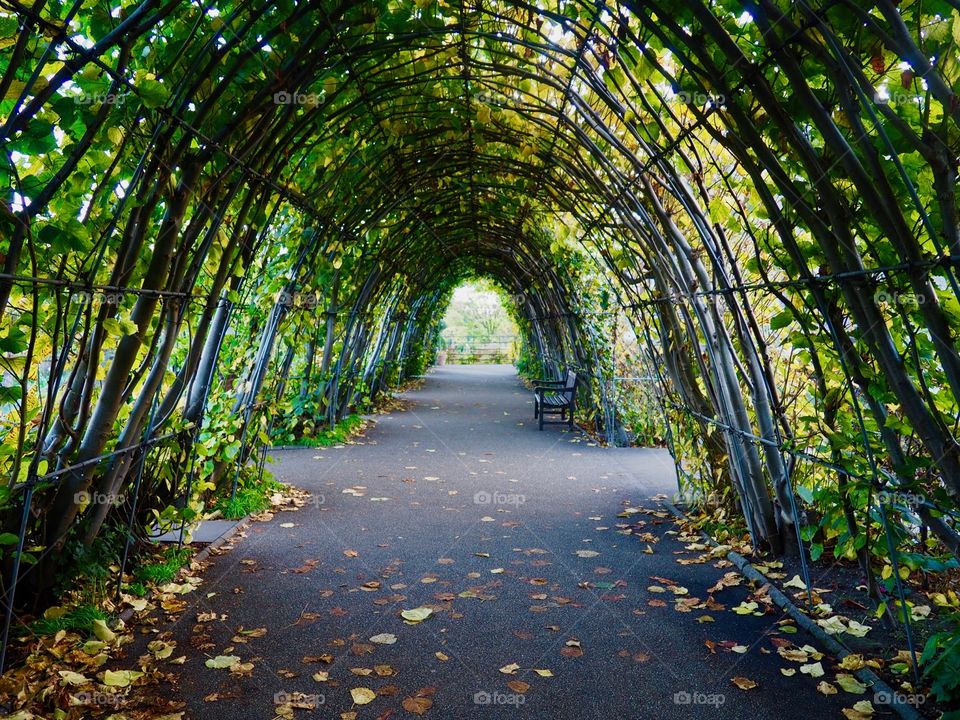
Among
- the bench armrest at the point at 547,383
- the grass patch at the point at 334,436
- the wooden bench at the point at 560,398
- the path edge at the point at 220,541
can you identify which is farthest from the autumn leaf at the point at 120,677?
the bench armrest at the point at 547,383

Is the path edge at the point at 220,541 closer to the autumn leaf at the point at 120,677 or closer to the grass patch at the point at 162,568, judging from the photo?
the grass patch at the point at 162,568

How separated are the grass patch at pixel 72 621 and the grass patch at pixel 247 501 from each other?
7.10ft

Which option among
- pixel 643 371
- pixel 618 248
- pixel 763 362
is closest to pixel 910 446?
pixel 763 362

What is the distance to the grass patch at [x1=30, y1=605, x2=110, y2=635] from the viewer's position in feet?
10.2

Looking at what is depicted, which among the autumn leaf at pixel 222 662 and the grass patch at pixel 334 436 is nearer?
the autumn leaf at pixel 222 662

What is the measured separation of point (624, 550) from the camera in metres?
4.93

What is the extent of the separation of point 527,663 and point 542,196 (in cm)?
604

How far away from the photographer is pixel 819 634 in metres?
3.35

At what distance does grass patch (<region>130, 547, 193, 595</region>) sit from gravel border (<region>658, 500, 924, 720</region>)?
10.8 ft

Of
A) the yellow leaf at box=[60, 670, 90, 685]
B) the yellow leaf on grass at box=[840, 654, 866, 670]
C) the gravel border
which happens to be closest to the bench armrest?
the gravel border

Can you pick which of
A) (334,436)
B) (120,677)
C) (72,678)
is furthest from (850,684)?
(334,436)

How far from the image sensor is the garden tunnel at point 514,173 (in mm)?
2414

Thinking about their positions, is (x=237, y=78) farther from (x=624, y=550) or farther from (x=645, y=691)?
(x=624, y=550)

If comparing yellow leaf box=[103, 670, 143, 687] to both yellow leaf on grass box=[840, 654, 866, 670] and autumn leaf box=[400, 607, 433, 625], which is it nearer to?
autumn leaf box=[400, 607, 433, 625]
